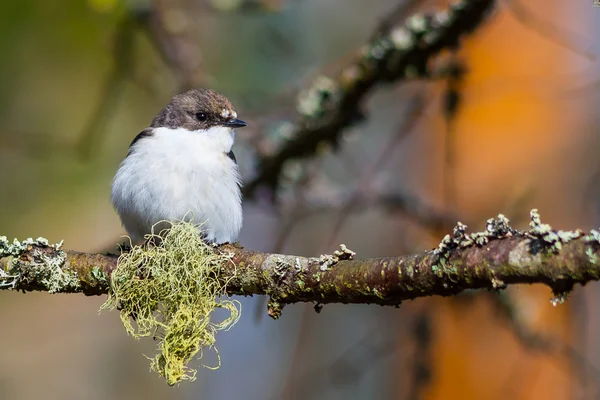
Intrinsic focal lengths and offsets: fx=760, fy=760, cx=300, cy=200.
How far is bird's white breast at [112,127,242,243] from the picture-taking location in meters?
4.24

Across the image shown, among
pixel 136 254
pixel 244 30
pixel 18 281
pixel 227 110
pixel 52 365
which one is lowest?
pixel 18 281

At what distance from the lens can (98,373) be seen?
28.8 feet

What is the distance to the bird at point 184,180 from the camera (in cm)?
425

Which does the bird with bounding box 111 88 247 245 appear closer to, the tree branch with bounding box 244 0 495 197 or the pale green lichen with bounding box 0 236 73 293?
the tree branch with bounding box 244 0 495 197

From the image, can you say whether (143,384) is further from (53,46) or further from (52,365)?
(53,46)

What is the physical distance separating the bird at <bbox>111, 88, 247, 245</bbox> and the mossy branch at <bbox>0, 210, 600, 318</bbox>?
31.8 inches

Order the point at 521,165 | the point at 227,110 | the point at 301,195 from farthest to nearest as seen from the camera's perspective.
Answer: the point at 521,165 → the point at 301,195 → the point at 227,110

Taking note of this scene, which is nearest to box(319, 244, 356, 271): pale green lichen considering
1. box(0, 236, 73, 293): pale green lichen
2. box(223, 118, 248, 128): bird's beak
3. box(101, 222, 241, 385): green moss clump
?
box(101, 222, 241, 385): green moss clump

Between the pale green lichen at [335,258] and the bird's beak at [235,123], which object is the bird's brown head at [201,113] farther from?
the pale green lichen at [335,258]

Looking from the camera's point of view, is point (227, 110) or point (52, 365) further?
point (52, 365)

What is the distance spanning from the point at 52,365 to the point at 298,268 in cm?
673

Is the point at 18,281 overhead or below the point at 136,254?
below

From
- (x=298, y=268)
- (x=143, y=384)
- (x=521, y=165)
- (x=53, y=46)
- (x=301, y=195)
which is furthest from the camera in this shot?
(x=143, y=384)

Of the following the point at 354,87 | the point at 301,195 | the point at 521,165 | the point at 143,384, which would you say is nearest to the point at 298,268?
the point at 354,87
